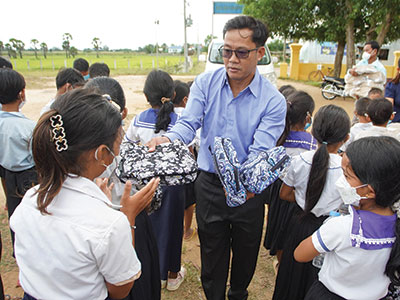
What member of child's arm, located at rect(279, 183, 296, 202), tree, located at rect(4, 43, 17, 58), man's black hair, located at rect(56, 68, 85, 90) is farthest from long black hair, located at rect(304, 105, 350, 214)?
tree, located at rect(4, 43, 17, 58)

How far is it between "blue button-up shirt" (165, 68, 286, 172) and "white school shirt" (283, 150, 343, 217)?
10.1 inches

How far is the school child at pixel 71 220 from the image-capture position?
97 cm

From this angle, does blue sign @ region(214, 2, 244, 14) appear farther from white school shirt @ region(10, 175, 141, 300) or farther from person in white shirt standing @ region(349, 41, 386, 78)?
white school shirt @ region(10, 175, 141, 300)

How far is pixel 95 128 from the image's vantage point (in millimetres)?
1063

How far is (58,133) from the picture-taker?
0.99 m

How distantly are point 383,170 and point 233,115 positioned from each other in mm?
906

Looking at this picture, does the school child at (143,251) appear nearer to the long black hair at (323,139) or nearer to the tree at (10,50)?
the long black hair at (323,139)

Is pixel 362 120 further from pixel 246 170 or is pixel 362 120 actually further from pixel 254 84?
pixel 246 170

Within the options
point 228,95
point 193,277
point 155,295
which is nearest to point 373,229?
point 228,95

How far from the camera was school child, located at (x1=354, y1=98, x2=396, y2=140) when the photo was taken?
2637 millimetres

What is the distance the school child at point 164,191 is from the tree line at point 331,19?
8960 millimetres

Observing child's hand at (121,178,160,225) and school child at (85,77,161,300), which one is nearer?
child's hand at (121,178,160,225)

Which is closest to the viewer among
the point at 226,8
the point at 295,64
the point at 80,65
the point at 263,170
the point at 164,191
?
the point at 263,170

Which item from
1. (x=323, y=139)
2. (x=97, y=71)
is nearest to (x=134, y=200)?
(x=323, y=139)
